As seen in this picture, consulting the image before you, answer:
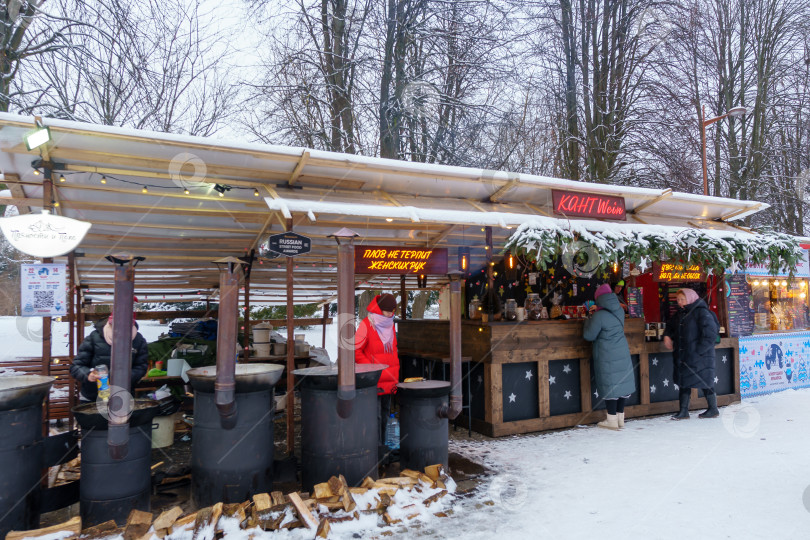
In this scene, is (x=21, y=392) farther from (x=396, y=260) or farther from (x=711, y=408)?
(x=711, y=408)

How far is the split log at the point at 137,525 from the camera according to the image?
11.3ft

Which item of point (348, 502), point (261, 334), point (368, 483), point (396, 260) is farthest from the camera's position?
point (261, 334)

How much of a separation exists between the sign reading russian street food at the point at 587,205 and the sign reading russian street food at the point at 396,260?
1.78 m

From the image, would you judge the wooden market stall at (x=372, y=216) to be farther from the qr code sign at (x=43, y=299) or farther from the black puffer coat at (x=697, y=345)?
the black puffer coat at (x=697, y=345)

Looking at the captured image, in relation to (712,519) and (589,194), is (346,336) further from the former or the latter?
(589,194)

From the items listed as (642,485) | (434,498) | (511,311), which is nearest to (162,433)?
(434,498)

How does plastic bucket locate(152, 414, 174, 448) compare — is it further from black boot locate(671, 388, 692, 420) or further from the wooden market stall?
black boot locate(671, 388, 692, 420)

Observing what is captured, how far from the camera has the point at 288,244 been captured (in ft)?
15.9

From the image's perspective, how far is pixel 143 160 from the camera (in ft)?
16.3

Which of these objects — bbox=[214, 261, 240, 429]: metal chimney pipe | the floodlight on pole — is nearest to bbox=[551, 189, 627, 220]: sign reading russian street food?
bbox=[214, 261, 240, 429]: metal chimney pipe

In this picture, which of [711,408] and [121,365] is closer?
[121,365]

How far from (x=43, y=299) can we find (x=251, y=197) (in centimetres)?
229

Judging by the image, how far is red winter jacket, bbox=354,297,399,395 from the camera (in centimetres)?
534

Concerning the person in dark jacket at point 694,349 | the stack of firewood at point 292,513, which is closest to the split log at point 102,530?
the stack of firewood at point 292,513
